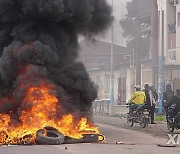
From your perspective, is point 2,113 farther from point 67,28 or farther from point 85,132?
point 67,28

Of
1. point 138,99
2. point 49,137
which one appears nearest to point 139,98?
point 138,99

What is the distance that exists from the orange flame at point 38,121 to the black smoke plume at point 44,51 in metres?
0.19

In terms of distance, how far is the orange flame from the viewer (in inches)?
457

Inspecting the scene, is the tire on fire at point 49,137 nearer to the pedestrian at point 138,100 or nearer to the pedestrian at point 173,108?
the pedestrian at point 173,108

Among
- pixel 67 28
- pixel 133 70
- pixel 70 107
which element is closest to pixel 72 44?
pixel 67 28

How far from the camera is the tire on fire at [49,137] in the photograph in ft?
36.2

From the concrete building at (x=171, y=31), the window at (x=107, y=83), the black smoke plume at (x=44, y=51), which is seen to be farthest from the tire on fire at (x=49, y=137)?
the window at (x=107, y=83)

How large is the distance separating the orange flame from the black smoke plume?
0.19 meters

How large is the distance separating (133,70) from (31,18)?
26885mm

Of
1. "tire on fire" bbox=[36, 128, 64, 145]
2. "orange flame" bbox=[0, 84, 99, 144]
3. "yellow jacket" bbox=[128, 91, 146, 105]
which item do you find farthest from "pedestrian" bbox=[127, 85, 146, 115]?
"tire on fire" bbox=[36, 128, 64, 145]

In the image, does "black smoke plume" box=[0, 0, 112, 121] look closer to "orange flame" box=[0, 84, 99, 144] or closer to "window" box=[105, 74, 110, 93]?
"orange flame" box=[0, 84, 99, 144]

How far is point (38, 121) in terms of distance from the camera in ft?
38.4

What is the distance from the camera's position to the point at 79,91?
44.3ft

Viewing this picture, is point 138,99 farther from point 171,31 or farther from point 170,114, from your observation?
point 171,31
